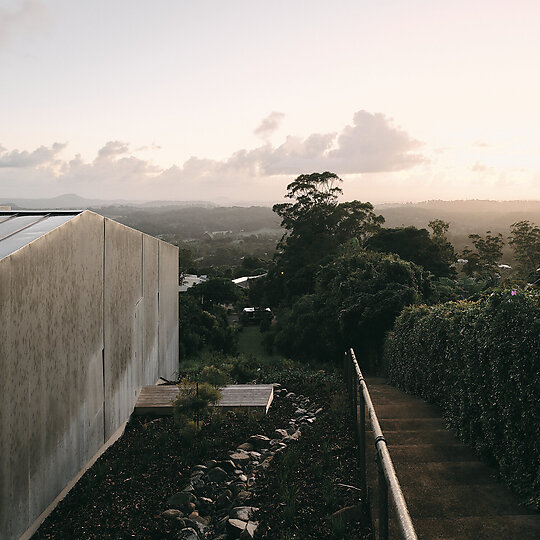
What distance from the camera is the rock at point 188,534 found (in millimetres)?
4333

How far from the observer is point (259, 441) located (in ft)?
21.3

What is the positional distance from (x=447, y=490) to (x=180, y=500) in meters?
2.52

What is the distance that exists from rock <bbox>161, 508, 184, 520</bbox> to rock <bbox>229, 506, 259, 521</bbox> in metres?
0.48

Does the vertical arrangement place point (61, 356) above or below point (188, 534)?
above

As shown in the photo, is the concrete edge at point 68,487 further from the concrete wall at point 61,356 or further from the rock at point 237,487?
the rock at point 237,487

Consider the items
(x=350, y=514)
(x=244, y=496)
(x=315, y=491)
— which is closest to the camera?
(x=350, y=514)

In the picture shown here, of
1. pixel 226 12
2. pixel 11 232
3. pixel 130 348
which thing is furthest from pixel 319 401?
pixel 226 12

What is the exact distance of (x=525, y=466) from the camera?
4.33 metres

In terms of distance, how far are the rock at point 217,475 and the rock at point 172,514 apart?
79 centimetres

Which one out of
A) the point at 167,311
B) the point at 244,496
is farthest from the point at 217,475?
the point at 167,311

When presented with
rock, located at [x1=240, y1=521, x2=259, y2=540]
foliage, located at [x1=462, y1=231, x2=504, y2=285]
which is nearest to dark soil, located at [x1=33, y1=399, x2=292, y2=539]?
rock, located at [x1=240, y1=521, x2=259, y2=540]

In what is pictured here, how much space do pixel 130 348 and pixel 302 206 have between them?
31.9 meters

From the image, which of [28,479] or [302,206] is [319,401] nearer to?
[28,479]

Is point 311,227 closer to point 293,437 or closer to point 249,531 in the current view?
point 293,437
